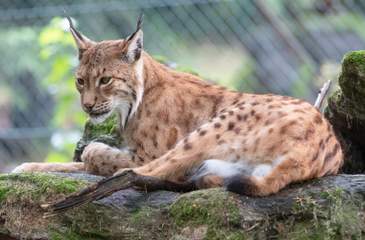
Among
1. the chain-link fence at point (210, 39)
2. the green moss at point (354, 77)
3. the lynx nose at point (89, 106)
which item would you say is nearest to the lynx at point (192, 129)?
the lynx nose at point (89, 106)

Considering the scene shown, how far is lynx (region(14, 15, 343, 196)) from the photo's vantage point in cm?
478

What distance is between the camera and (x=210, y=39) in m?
8.48

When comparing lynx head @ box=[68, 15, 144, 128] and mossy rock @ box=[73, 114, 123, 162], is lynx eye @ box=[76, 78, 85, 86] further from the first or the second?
mossy rock @ box=[73, 114, 123, 162]

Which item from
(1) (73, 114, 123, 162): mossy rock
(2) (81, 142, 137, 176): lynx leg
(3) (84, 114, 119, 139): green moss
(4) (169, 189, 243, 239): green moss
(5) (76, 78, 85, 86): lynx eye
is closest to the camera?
(4) (169, 189, 243, 239): green moss

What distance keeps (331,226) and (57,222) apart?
3.84 ft

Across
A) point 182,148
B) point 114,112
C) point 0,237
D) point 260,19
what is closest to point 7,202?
point 0,237

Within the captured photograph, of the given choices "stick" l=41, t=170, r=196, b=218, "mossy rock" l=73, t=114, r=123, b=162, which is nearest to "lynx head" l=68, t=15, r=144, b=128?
"mossy rock" l=73, t=114, r=123, b=162

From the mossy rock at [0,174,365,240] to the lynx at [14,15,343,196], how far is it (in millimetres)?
Result: 100

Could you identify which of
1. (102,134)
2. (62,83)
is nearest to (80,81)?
(102,134)

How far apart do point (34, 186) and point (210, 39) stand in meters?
3.81

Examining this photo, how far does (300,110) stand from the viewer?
498 cm

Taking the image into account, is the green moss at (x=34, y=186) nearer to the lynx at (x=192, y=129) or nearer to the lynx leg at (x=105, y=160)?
the lynx at (x=192, y=129)

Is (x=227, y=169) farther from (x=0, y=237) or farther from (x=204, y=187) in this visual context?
(x=0, y=237)

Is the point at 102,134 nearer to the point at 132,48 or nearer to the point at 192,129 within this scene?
the point at 132,48
